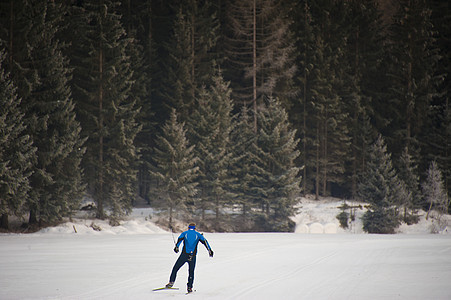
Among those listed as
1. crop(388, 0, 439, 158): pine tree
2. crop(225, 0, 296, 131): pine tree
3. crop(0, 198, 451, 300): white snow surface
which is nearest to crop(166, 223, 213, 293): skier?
crop(0, 198, 451, 300): white snow surface

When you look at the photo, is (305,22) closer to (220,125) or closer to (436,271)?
(220,125)

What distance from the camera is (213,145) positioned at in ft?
133

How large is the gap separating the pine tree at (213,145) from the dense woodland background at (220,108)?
15 centimetres

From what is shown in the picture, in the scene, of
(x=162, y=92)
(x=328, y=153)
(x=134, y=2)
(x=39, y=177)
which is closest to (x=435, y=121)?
(x=328, y=153)

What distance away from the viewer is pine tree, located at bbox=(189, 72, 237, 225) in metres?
39.2

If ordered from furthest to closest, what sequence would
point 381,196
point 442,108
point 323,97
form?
point 442,108 → point 323,97 → point 381,196

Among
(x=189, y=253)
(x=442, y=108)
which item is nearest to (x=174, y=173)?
(x=189, y=253)

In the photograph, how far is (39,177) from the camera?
2891 centimetres

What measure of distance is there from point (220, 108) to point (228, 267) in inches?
967

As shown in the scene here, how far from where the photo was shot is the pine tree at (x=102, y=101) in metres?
34.2

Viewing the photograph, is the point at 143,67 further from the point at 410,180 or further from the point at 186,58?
the point at 410,180

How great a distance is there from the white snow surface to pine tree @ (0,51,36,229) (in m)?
2.14

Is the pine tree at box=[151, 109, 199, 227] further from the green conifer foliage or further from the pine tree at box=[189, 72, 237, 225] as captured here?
the green conifer foliage

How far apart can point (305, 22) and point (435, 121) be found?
17.1 meters
